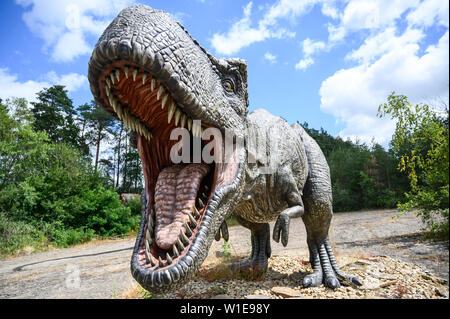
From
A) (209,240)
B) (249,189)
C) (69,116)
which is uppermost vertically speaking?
(69,116)

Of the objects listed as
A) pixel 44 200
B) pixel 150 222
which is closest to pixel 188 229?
pixel 150 222

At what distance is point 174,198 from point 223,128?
721 mm

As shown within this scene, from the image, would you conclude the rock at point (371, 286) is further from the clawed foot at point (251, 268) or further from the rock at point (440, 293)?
the clawed foot at point (251, 268)

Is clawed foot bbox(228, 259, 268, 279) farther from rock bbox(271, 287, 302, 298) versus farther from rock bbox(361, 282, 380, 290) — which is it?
rock bbox(361, 282, 380, 290)

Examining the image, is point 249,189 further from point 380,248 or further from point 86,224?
point 86,224

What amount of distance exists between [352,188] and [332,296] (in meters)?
24.9

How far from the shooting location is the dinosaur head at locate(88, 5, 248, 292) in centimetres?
157

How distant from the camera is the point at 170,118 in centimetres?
176

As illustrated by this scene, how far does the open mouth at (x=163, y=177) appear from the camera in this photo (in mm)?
1656

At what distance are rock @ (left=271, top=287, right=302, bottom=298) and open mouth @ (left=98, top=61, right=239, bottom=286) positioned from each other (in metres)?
1.70

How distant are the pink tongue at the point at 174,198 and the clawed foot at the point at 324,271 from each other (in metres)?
2.13

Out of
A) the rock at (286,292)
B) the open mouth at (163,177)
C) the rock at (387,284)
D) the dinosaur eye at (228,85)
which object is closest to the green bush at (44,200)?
the rock at (286,292)
